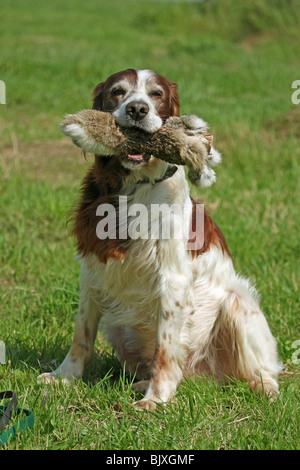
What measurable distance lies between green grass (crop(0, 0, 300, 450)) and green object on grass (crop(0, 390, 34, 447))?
0.04 m

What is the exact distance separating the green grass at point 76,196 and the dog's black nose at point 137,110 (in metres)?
0.53

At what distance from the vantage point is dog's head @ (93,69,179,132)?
11.1ft

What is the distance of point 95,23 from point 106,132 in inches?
798

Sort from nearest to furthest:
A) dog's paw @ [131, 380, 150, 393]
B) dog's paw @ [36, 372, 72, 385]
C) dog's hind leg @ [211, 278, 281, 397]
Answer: dog's paw @ [36, 372, 72, 385]
dog's paw @ [131, 380, 150, 393]
dog's hind leg @ [211, 278, 281, 397]

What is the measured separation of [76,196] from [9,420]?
3.88m

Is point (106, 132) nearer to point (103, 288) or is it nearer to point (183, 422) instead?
point (103, 288)

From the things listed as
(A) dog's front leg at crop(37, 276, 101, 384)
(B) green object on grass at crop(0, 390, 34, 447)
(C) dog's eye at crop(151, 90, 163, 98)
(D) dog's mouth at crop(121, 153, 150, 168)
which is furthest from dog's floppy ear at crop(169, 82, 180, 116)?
(B) green object on grass at crop(0, 390, 34, 447)

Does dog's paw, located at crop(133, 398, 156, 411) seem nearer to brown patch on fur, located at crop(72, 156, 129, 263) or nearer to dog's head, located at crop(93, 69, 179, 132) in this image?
brown patch on fur, located at crop(72, 156, 129, 263)

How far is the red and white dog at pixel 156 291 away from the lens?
3.57 m

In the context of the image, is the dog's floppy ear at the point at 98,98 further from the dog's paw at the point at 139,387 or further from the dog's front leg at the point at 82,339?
the dog's paw at the point at 139,387

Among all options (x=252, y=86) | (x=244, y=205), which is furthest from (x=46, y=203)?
(x=252, y=86)

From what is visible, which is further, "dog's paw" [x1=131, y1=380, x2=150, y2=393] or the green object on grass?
"dog's paw" [x1=131, y1=380, x2=150, y2=393]

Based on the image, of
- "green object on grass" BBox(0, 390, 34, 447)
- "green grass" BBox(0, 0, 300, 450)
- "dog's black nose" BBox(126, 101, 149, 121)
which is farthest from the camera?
"dog's black nose" BBox(126, 101, 149, 121)

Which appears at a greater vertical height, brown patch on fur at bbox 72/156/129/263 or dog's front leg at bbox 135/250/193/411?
brown patch on fur at bbox 72/156/129/263
